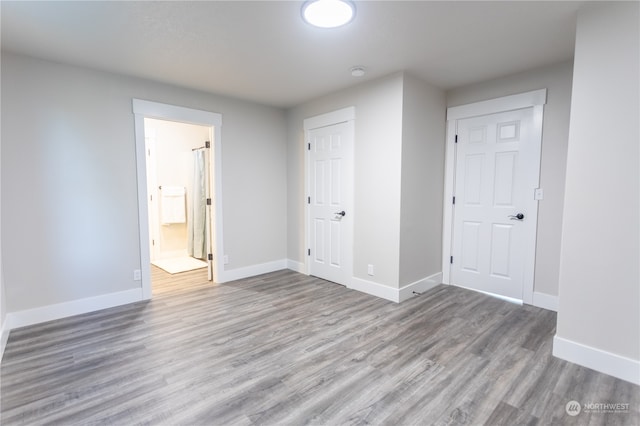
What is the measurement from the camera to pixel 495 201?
3.50 meters

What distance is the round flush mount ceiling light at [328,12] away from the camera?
78.9 inches

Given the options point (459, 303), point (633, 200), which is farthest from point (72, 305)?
point (633, 200)

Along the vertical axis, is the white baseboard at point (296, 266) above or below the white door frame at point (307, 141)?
below

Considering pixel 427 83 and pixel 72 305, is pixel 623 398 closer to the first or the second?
pixel 427 83

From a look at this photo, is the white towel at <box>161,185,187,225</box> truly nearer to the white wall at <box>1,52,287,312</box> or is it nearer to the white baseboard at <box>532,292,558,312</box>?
the white wall at <box>1,52,287,312</box>

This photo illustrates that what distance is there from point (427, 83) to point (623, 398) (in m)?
3.20

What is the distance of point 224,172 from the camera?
13.5ft

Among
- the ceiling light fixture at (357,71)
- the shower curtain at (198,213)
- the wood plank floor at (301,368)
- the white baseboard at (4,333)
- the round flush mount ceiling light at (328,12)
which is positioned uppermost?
the ceiling light fixture at (357,71)

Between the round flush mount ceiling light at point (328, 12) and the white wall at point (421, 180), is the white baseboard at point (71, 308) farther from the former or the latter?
the round flush mount ceiling light at point (328, 12)

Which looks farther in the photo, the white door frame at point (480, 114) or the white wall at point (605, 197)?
the white door frame at point (480, 114)

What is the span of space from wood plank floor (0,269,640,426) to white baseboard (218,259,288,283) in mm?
843

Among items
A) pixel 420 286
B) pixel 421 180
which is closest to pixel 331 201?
pixel 421 180

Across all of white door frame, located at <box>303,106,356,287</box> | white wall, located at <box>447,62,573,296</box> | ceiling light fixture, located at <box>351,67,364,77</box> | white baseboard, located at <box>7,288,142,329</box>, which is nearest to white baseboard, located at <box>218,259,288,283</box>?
white door frame, located at <box>303,106,356,287</box>

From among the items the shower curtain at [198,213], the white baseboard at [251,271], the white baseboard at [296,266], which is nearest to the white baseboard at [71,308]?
the white baseboard at [251,271]
